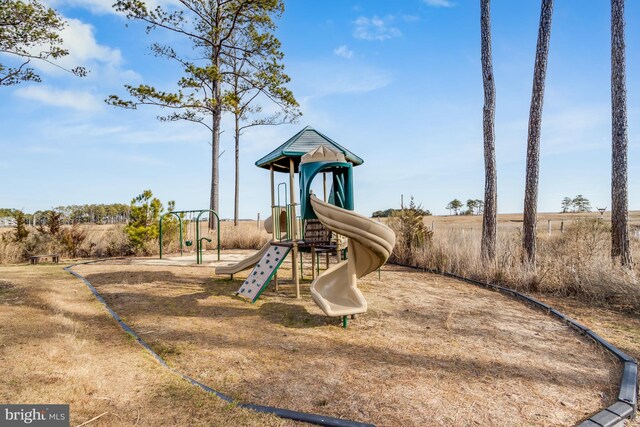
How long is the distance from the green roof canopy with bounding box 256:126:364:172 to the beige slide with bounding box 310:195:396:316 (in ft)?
6.00

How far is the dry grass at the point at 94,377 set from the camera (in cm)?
235

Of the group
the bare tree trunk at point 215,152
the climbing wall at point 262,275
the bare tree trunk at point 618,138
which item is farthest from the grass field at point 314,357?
the bare tree trunk at point 215,152

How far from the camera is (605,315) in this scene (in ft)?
16.3

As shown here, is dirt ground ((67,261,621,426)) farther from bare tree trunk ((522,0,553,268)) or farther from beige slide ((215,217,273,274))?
bare tree trunk ((522,0,553,268))

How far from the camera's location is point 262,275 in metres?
5.84

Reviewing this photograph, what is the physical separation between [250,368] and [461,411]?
70.6 inches

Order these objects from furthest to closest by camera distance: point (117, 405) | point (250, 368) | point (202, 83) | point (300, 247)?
point (202, 83) → point (300, 247) → point (250, 368) → point (117, 405)

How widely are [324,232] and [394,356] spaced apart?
3.75 meters

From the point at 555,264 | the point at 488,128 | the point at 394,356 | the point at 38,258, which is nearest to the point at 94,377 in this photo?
the point at 394,356

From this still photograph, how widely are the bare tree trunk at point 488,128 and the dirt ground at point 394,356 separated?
10.7 feet

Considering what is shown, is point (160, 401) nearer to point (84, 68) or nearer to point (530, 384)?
point (530, 384)

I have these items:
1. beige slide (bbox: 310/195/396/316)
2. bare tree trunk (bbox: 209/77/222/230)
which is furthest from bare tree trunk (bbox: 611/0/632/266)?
bare tree trunk (bbox: 209/77/222/230)

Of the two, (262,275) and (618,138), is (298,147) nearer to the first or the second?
(262,275)

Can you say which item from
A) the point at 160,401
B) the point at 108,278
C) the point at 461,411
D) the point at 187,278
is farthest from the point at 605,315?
the point at 108,278
